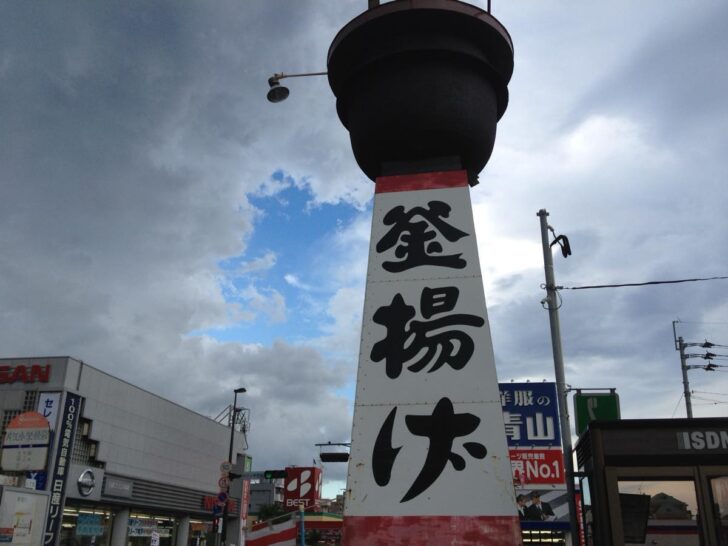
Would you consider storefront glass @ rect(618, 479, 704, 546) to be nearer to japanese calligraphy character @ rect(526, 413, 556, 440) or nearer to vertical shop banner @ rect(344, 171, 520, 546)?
vertical shop banner @ rect(344, 171, 520, 546)

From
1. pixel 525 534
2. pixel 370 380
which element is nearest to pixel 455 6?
pixel 370 380

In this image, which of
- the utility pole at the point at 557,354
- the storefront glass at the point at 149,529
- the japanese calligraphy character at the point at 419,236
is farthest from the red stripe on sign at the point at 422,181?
the storefront glass at the point at 149,529

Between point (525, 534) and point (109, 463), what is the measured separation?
2127cm

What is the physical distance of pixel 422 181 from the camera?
11789mm

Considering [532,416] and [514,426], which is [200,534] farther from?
[532,416]

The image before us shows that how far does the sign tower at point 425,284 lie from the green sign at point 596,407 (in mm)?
3101

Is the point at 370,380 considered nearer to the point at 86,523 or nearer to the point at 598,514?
the point at 598,514

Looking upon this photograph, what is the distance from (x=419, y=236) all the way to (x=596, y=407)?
4.60 metres

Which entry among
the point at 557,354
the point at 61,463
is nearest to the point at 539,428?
the point at 557,354

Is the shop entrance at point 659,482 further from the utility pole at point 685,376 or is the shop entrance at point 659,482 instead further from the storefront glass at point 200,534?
the storefront glass at point 200,534

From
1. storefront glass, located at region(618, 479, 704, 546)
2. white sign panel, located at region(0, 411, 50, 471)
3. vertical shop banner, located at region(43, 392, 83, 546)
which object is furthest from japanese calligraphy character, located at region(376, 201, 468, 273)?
vertical shop banner, located at region(43, 392, 83, 546)

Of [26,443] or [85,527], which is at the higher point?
[26,443]

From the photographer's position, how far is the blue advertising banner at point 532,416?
65.3 feet

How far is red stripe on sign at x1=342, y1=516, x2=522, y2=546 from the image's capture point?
8758 mm
